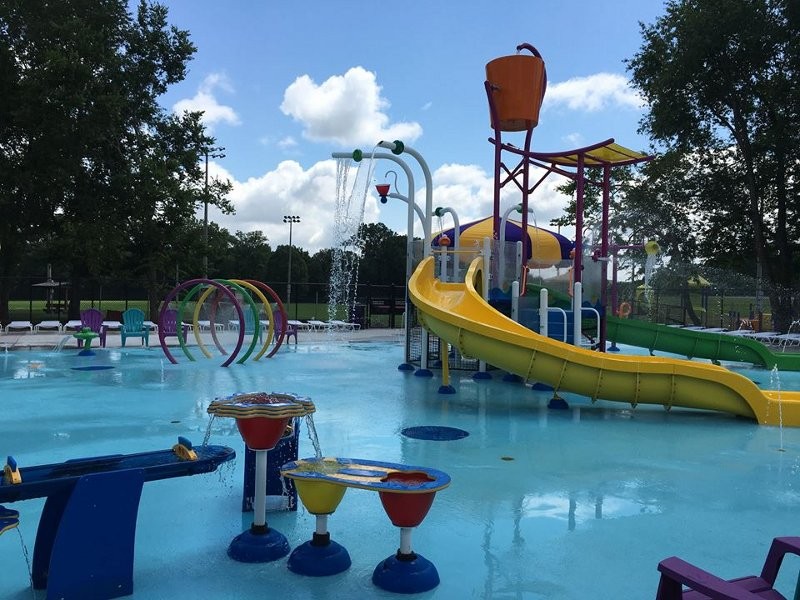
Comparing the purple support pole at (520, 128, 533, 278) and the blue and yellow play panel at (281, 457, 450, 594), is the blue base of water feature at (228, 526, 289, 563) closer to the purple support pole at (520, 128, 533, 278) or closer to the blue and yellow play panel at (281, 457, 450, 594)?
the blue and yellow play panel at (281, 457, 450, 594)

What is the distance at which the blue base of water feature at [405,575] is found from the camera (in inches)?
143

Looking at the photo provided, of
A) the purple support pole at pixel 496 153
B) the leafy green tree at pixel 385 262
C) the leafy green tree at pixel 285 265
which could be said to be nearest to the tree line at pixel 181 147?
the purple support pole at pixel 496 153

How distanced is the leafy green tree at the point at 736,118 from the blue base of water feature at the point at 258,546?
24.6m

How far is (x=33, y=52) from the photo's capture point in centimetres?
2375

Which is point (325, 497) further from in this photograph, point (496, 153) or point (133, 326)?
point (133, 326)

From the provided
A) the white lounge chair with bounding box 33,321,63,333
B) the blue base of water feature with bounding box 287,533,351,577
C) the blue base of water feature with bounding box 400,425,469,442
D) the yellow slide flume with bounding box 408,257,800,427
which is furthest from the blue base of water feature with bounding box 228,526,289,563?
the white lounge chair with bounding box 33,321,63,333

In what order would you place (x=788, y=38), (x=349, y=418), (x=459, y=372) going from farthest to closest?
(x=788, y=38) → (x=459, y=372) → (x=349, y=418)

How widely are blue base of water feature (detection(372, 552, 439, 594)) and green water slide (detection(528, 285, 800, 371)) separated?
11.2 metres

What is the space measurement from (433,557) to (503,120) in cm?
976

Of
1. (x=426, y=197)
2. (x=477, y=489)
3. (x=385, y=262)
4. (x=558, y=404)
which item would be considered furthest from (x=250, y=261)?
(x=477, y=489)

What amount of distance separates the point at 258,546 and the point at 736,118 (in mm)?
29966

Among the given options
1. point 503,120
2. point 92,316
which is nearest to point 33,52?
point 92,316

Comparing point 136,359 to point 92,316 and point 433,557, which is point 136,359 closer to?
point 92,316

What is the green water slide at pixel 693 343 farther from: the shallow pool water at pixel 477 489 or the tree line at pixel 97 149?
the tree line at pixel 97 149
